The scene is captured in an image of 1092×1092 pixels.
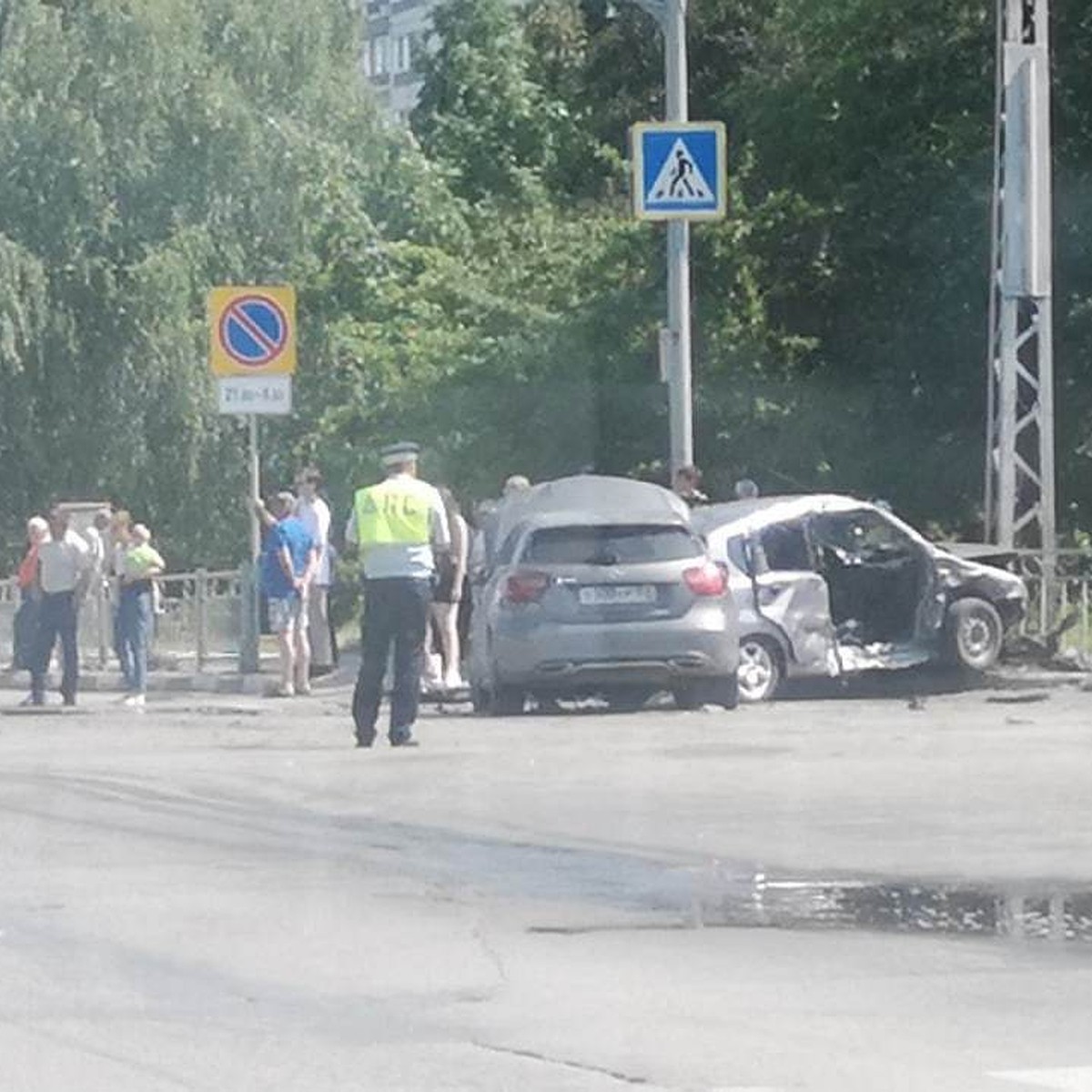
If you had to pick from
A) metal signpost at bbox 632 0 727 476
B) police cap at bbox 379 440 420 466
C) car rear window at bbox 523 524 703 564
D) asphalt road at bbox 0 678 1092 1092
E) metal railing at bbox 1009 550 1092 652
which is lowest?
asphalt road at bbox 0 678 1092 1092

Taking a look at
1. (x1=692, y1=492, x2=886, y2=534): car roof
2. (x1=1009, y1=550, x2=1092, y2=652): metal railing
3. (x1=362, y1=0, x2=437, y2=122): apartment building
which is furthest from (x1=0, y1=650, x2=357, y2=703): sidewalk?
(x1=362, y1=0, x2=437, y2=122): apartment building

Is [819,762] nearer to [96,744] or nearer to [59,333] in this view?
[96,744]

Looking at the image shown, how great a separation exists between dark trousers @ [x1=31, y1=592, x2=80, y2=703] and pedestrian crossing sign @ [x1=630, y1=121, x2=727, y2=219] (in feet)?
19.4

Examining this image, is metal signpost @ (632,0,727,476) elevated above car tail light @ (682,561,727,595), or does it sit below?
above

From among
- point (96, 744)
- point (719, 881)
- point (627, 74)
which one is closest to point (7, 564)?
point (627, 74)

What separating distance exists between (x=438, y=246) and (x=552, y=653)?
1248 inches

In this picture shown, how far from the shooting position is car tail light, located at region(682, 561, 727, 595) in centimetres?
2306

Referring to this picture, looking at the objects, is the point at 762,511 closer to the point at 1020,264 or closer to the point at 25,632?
the point at 1020,264

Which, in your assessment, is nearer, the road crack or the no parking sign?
the road crack

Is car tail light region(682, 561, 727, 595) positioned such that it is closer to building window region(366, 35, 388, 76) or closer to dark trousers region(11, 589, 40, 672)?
dark trousers region(11, 589, 40, 672)

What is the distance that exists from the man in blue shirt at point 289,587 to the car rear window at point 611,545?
359 centimetres

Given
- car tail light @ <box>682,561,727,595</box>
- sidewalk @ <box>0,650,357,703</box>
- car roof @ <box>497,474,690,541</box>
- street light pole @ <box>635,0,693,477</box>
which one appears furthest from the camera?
street light pole @ <box>635,0,693,477</box>

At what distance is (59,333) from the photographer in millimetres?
52438

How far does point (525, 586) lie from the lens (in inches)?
915
